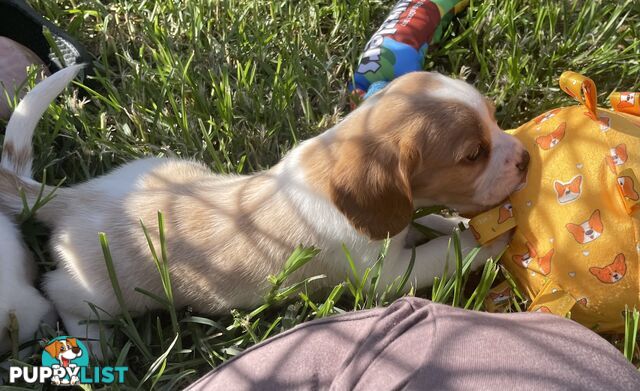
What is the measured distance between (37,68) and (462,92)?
83.6 inches

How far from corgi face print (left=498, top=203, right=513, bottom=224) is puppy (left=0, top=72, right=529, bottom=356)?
0.05 m

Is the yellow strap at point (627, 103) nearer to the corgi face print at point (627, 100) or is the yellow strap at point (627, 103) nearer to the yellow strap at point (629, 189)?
the corgi face print at point (627, 100)

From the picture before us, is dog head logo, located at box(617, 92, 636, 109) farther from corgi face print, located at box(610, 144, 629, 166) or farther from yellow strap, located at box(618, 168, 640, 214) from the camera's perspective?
yellow strap, located at box(618, 168, 640, 214)

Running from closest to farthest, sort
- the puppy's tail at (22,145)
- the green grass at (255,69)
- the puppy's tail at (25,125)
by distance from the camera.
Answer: the puppy's tail at (22,145)
the puppy's tail at (25,125)
the green grass at (255,69)

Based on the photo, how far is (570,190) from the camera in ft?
7.78

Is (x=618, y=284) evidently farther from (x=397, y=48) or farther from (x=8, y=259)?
(x=8, y=259)

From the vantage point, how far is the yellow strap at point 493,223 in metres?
2.56

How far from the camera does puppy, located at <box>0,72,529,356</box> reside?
96.0 inches

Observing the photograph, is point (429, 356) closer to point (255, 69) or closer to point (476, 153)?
point (476, 153)

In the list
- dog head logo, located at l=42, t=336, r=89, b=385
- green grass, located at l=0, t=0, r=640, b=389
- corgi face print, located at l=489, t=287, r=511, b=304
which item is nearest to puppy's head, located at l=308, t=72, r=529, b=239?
corgi face print, located at l=489, t=287, r=511, b=304

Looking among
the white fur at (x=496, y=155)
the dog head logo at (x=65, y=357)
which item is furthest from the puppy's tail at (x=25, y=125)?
the white fur at (x=496, y=155)

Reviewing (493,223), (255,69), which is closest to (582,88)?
(493,223)

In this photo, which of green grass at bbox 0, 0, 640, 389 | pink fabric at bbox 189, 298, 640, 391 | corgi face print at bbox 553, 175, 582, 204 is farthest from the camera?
green grass at bbox 0, 0, 640, 389

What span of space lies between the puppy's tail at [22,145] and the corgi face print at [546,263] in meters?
1.81
